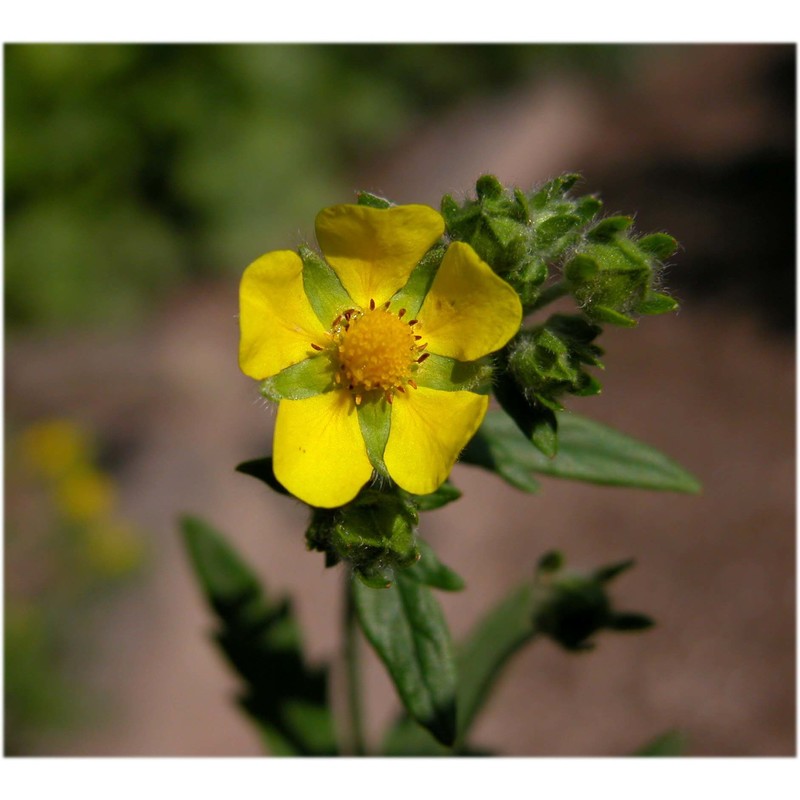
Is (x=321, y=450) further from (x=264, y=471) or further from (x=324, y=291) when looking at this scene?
(x=324, y=291)

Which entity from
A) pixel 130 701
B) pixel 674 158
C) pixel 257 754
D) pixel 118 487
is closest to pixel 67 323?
pixel 118 487

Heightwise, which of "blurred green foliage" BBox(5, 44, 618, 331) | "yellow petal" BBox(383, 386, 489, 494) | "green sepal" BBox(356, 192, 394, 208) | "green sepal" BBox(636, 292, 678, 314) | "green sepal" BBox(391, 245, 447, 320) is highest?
"blurred green foliage" BBox(5, 44, 618, 331)

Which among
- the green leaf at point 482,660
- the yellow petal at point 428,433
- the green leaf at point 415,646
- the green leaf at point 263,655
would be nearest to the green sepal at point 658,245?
the yellow petal at point 428,433

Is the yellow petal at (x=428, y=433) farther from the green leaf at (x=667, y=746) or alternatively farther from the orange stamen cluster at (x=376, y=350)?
the green leaf at (x=667, y=746)

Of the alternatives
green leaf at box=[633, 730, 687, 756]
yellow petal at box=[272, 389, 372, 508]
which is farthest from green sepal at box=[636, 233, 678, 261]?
green leaf at box=[633, 730, 687, 756]

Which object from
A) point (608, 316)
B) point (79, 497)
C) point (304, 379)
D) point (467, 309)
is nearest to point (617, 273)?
point (608, 316)

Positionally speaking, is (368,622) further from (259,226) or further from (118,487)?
(259,226)

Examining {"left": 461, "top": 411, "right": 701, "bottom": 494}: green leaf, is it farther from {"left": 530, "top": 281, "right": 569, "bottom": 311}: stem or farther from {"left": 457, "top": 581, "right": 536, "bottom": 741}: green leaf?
{"left": 457, "top": 581, "right": 536, "bottom": 741}: green leaf
